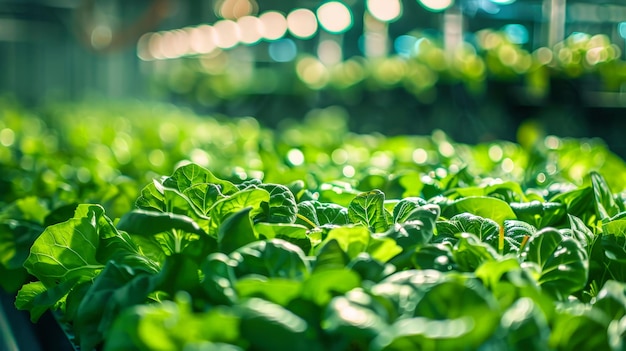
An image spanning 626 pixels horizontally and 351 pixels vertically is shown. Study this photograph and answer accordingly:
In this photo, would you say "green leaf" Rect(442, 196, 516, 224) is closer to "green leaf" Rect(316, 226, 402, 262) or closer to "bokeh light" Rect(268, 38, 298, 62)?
"green leaf" Rect(316, 226, 402, 262)

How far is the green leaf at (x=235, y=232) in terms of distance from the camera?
1.15 meters

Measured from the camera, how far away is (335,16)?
35.4ft

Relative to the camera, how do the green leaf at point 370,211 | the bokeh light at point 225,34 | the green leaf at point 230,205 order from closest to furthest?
1. the green leaf at point 230,205
2. the green leaf at point 370,211
3. the bokeh light at point 225,34

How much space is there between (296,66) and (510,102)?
5.92 metres

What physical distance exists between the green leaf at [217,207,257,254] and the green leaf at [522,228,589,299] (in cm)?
39

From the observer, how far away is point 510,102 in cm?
631

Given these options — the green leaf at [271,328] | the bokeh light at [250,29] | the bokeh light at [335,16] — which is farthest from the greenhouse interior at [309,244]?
the bokeh light at [250,29]

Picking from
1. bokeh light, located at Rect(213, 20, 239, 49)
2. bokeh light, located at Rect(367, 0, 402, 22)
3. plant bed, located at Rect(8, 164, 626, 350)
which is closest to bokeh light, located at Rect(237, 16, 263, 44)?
bokeh light, located at Rect(213, 20, 239, 49)

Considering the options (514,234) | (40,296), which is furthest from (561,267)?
(40,296)

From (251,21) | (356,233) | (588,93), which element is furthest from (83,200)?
(251,21)

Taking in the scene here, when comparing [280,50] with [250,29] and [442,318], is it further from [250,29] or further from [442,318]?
[442,318]

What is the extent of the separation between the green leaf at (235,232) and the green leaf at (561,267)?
39 cm

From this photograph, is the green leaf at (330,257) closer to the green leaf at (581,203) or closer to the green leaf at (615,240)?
the green leaf at (615,240)

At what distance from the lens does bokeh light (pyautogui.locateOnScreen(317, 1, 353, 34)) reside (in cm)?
1065
